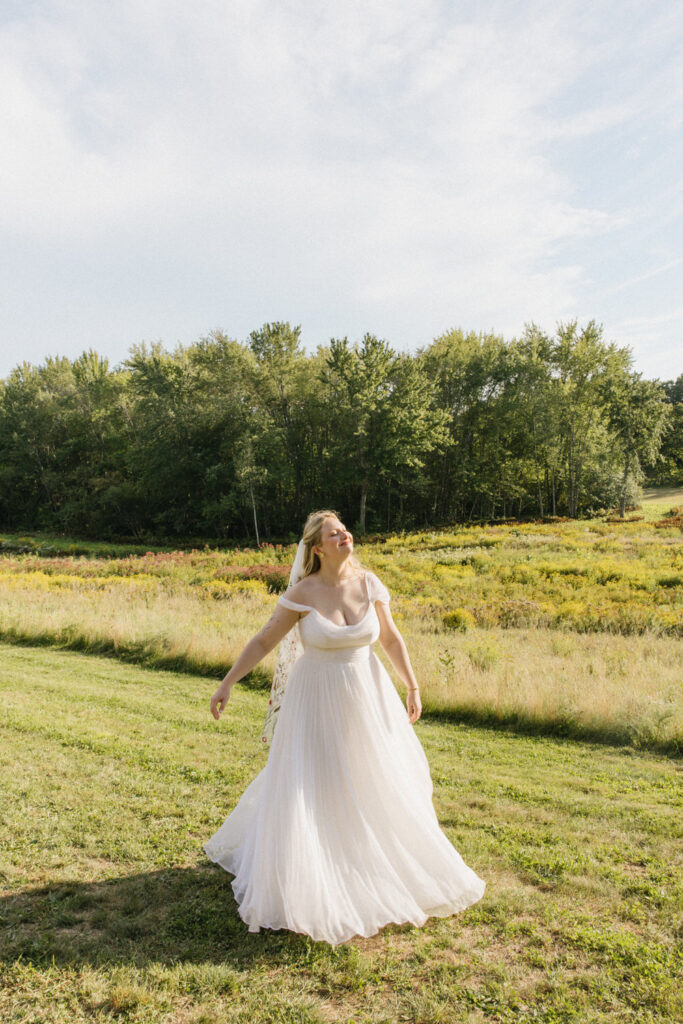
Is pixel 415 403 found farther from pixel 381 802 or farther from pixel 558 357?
pixel 381 802

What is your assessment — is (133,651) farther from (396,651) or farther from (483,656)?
(396,651)

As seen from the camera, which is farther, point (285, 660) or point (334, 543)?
point (285, 660)

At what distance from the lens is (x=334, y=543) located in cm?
374

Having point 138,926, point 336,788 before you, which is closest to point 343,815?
point 336,788

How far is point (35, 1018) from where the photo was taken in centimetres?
266

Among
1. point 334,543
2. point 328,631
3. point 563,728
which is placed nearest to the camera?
point 328,631

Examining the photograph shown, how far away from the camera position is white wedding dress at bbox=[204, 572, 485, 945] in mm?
3246

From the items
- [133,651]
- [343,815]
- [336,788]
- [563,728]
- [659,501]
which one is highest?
[659,501]

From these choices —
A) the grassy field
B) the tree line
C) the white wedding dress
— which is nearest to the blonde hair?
the white wedding dress

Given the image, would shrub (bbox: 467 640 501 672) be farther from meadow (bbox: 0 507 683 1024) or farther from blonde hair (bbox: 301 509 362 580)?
blonde hair (bbox: 301 509 362 580)

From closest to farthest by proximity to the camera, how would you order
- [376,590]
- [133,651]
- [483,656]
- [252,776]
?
1. [376,590]
2. [252,776]
3. [483,656]
4. [133,651]

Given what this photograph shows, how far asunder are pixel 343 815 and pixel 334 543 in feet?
5.09

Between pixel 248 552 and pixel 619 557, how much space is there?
1643 cm

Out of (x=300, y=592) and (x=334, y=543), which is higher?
(x=334, y=543)
